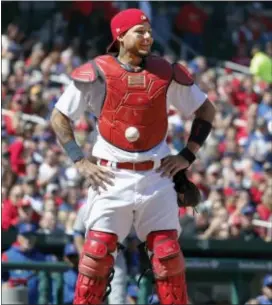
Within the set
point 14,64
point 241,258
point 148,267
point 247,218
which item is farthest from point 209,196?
point 148,267

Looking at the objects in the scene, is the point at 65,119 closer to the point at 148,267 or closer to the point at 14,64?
the point at 148,267

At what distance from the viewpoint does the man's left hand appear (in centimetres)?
815

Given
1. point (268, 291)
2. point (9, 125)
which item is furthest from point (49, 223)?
point (9, 125)

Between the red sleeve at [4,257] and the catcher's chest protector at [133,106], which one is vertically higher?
the catcher's chest protector at [133,106]

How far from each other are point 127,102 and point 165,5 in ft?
47.6

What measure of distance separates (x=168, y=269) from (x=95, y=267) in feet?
1.49

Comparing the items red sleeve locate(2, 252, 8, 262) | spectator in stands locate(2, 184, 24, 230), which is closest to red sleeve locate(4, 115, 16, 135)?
spectator in stands locate(2, 184, 24, 230)

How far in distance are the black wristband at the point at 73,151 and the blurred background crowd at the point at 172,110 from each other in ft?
4.16

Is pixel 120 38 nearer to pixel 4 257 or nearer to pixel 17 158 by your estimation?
pixel 4 257

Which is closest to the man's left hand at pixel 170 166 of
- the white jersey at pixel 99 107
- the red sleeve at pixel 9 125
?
the white jersey at pixel 99 107

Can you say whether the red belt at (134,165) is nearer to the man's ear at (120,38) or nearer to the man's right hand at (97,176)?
the man's right hand at (97,176)

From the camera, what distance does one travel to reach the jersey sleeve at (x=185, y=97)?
823 centimetres

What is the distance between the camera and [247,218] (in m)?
14.6

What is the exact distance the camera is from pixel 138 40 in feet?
26.5
